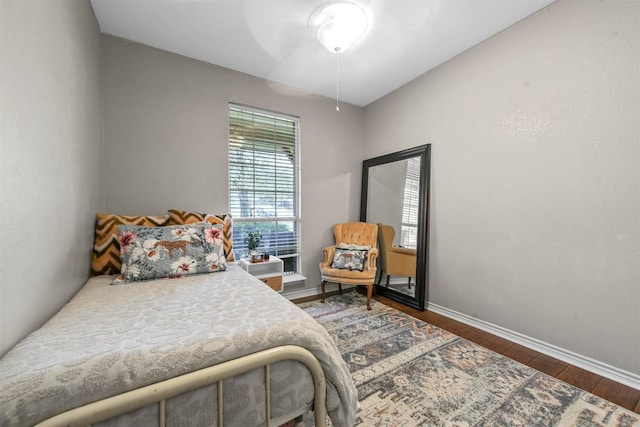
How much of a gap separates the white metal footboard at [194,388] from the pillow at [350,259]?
1.96 m

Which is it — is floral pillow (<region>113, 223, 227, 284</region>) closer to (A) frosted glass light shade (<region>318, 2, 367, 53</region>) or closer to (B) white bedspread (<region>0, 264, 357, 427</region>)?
(B) white bedspread (<region>0, 264, 357, 427</region>)

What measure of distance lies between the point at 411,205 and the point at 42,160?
9.48ft

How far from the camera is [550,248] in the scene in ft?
6.30

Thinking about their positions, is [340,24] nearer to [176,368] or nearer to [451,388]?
[176,368]

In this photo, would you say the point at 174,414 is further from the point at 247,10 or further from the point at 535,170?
the point at 535,170

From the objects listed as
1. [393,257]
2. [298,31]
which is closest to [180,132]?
[298,31]

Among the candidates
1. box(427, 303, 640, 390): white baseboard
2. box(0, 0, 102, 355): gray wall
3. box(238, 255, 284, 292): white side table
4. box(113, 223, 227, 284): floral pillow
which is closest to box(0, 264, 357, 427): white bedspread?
box(0, 0, 102, 355): gray wall

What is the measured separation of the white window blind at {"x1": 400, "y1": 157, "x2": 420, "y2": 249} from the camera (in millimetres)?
2855

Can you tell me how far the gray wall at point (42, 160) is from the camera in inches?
36.0

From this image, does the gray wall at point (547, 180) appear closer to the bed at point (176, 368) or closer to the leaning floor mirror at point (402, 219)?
the leaning floor mirror at point (402, 219)

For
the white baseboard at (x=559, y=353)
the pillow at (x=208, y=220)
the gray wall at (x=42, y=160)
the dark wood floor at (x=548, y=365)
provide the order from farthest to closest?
1. the pillow at (x=208, y=220)
2. the white baseboard at (x=559, y=353)
3. the dark wood floor at (x=548, y=365)
4. the gray wall at (x=42, y=160)

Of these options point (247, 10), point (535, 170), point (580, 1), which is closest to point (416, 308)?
point (535, 170)

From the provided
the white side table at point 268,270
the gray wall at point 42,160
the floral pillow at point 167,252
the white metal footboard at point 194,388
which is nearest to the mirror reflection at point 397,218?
the white side table at point 268,270

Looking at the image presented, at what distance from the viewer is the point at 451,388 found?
5.11 feet
